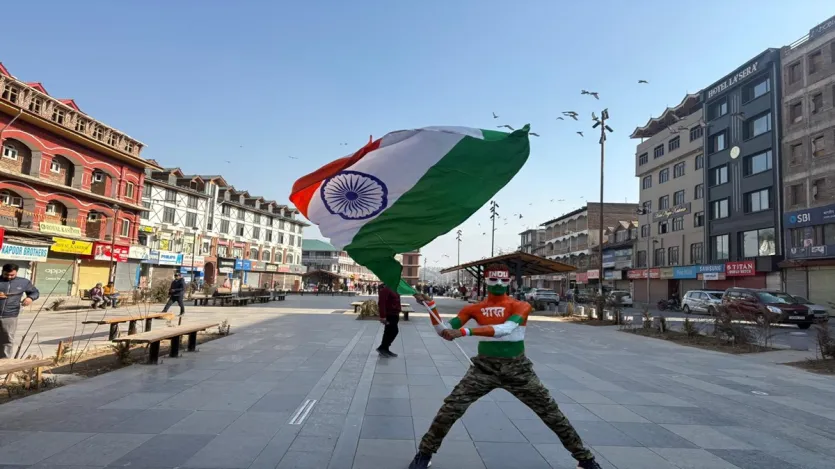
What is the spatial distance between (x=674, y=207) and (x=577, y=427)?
1912 inches

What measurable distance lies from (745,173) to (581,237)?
32520 millimetres

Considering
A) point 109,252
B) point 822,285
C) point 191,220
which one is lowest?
point 822,285

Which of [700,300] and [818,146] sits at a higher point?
[818,146]

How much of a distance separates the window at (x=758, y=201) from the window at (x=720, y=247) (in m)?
3.11

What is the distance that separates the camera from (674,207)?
47.7m

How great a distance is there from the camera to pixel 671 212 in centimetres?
4784

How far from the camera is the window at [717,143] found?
41375 mm

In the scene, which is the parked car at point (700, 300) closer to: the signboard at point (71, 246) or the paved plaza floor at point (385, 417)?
the paved plaza floor at point (385, 417)

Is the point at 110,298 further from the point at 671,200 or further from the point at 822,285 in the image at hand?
the point at 671,200

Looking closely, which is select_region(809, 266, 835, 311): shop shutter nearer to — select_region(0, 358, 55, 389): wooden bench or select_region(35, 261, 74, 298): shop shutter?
select_region(0, 358, 55, 389): wooden bench

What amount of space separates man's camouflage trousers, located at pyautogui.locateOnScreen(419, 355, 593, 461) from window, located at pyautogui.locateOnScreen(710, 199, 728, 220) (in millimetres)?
44368

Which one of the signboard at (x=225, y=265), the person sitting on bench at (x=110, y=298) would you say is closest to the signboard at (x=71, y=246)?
the person sitting on bench at (x=110, y=298)

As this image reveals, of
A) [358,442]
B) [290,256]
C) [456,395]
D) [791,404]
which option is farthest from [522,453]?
[290,256]

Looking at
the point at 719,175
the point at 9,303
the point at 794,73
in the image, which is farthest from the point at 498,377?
the point at 719,175
